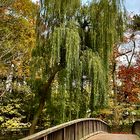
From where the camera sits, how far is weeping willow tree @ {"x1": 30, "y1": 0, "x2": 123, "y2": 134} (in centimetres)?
1714

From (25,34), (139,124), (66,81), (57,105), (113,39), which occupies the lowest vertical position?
(139,124)

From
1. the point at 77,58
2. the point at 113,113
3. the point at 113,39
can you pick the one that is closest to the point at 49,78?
the point at 77,58

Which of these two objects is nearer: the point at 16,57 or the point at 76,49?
the point at 76,49

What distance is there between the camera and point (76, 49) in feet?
55.5

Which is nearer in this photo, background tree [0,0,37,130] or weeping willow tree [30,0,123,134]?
weeping willow tree [30,0,123,134]

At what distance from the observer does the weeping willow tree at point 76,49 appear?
675 inches

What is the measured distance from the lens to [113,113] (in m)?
29.9

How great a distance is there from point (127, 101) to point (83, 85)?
16.1 m

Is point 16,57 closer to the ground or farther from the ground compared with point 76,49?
farther from the ground

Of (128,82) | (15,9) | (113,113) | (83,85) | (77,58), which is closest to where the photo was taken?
(77,58)

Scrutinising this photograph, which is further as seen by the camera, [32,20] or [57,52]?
[32,20]

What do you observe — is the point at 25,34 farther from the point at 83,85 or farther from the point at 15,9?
the point at 83,85

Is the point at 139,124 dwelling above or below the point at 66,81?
below

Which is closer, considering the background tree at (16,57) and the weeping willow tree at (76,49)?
the weeping willow tree at (76,49)
